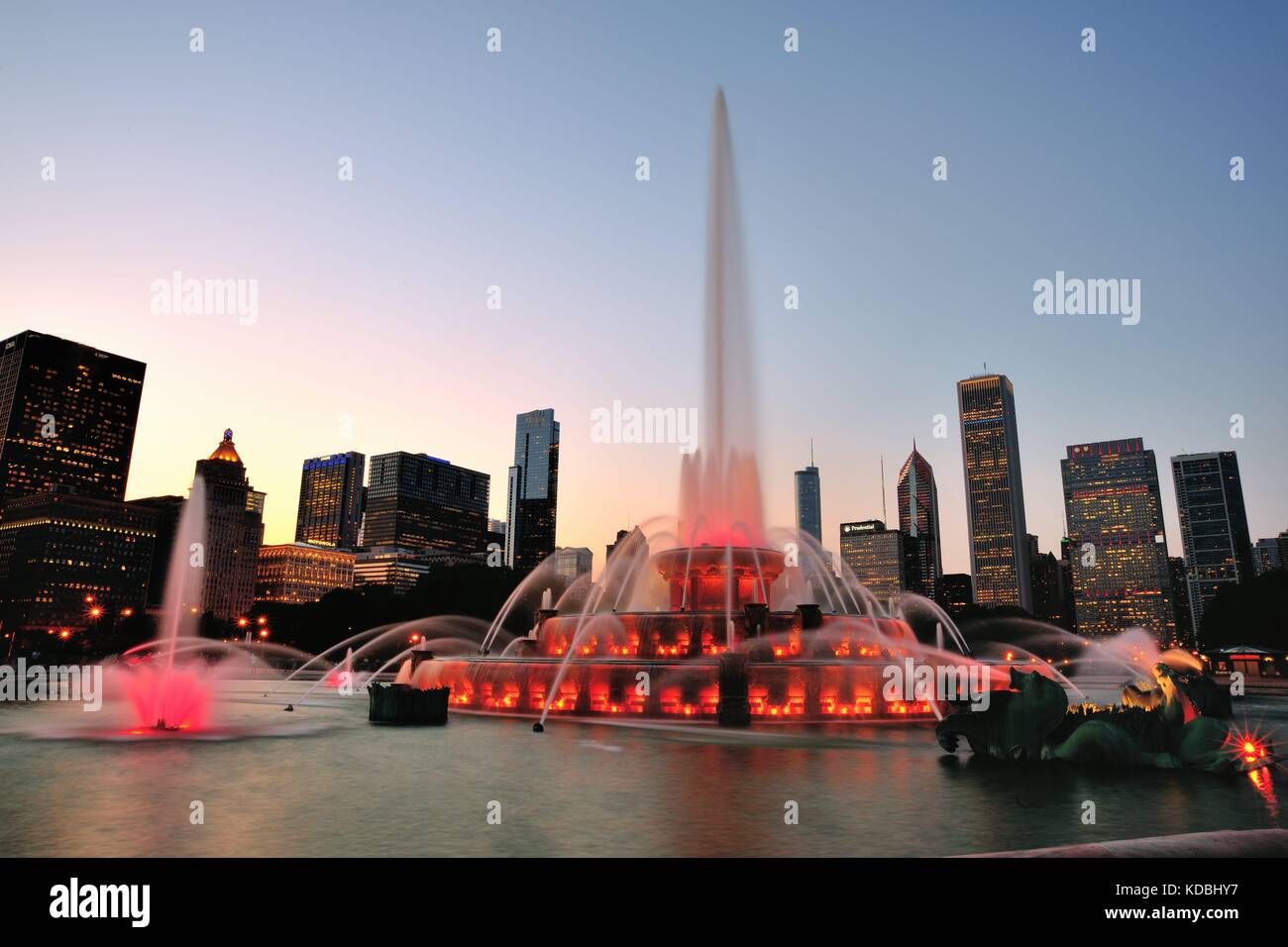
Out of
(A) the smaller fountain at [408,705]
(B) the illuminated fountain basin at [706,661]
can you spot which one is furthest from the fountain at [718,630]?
(A) the smaller fountain at [408,705]

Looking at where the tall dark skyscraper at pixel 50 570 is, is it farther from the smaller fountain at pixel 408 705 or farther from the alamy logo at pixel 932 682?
the alamy logo at pixel 932 682

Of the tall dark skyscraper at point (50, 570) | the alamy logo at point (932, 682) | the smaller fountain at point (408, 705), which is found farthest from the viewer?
the tall dark skyscraper at point (50, 570)

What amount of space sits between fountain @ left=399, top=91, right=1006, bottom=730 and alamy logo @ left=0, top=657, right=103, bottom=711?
19599mm

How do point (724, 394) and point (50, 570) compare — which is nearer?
point (724, 394)

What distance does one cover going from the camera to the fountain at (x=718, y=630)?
98.2 ft

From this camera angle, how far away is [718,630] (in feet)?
113

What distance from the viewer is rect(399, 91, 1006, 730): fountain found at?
2994 centimetres
